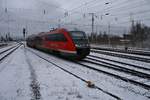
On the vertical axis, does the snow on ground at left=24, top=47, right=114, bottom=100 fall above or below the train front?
below

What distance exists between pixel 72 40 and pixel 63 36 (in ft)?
6.12

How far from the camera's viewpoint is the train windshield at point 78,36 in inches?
747

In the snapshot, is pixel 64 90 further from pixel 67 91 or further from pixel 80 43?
pixel 80 43

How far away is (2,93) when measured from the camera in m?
7.90

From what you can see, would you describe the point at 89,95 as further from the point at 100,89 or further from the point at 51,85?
the point at 51,85

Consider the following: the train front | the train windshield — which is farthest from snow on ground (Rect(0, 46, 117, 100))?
the train windshield

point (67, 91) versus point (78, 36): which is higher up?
point (78, 36)

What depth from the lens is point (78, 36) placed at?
19.4 meters

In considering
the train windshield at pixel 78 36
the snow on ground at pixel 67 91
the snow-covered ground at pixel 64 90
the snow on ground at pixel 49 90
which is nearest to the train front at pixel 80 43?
the train windshield at pixel 78 36

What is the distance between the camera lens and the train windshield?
18975 millimetres

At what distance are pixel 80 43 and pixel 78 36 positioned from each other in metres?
0.84

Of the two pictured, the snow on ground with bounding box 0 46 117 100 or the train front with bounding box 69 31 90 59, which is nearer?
the snow on ground with bounding box 0 46 117 100

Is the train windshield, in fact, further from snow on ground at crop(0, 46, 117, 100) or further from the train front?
snow on ground at crop(0, 46, 117, 100)

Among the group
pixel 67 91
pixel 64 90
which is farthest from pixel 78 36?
pixel 67 91
